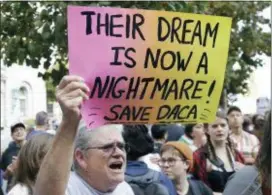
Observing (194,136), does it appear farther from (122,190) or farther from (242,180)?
(242,180)

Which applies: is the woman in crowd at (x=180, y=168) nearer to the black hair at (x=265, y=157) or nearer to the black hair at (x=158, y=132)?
the black hair at (x=265, y=157)

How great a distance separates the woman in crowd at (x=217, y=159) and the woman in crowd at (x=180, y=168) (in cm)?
51

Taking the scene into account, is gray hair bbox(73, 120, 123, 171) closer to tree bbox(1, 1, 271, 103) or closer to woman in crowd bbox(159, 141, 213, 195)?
woman in crowd bbox(159, 141, 213, 195)

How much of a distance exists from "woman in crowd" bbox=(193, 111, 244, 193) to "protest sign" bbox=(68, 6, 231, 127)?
2.28 metres

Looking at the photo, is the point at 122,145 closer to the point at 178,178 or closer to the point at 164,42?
the point at 164,42

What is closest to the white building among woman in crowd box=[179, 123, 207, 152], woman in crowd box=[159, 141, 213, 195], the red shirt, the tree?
the tree

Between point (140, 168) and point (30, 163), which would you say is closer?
point (30, 163)

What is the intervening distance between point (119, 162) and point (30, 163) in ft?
2.28

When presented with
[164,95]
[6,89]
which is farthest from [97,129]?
[6,89]

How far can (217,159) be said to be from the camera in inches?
221

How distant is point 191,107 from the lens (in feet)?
10.5

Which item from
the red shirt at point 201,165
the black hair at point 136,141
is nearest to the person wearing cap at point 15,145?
the red shirt at point 201,165

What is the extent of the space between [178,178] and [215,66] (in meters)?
1.78

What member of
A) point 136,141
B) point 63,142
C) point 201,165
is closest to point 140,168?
point 136,141
